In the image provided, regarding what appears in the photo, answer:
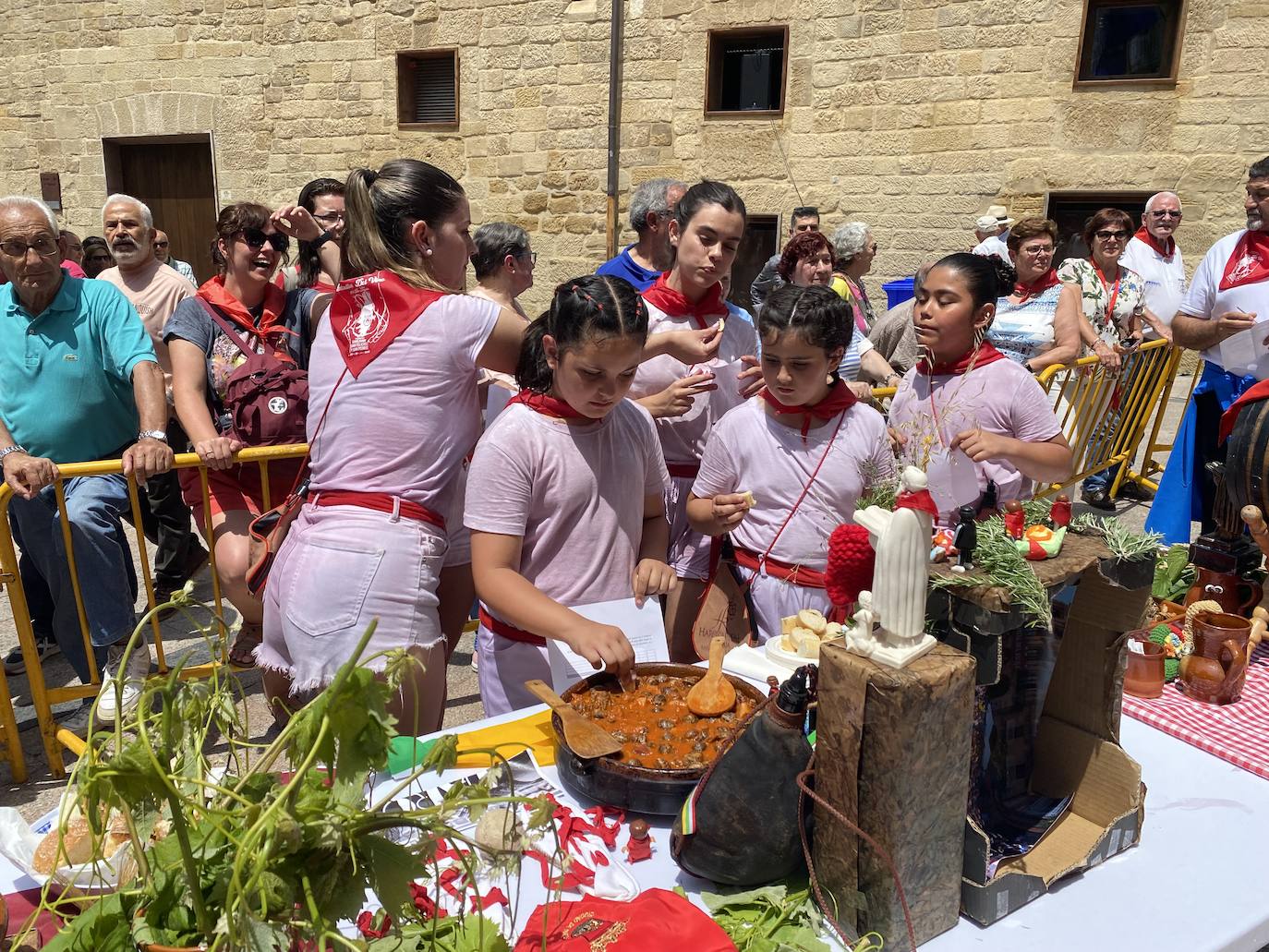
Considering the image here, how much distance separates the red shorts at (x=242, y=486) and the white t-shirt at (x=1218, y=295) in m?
4.15

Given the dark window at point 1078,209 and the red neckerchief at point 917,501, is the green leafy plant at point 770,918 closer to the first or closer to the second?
the red neckerchief at point 917,501

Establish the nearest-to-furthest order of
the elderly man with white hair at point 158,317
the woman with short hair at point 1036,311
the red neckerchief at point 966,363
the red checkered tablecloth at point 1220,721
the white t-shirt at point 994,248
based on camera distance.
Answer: the red checkered tablecloth at point 1220,721
the red neckerchief at point 966,363
the elderly man with white hair at point 158,317
the woman with short hair at point 1036,311
the white t-shirt at point 994,248

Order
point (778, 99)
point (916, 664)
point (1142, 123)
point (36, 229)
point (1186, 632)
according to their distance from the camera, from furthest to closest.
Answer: point (778, 99)
point (1142, 123)
point (36, 229)
point (1186, 632)
point (916, 664)

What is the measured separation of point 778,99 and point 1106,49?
3270mm

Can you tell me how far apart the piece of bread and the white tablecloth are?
0.61 metres

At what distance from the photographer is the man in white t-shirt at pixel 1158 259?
7.09 metres

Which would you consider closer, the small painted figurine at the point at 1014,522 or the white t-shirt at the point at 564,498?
the small painted figurine at the point at 1014,522

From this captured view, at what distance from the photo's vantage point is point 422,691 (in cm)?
219

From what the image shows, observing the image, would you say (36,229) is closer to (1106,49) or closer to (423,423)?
(423,423)

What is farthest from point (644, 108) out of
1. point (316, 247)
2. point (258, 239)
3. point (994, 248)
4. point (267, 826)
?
point (267, 826)

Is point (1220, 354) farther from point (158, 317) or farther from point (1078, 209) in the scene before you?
point (1078, 209)

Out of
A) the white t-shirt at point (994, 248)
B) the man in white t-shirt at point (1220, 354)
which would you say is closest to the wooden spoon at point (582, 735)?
the man in white t-shirt at point (1220, 354)

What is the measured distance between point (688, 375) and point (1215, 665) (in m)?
1.59

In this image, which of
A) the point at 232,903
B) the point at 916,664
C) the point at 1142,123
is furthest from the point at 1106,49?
the point at 232,903
